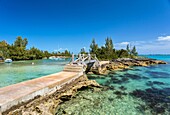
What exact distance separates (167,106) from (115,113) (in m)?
3.40

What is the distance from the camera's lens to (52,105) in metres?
5.96

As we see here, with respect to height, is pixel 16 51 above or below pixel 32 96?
above

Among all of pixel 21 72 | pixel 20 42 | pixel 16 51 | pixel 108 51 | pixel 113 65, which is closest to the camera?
pixel 21 72

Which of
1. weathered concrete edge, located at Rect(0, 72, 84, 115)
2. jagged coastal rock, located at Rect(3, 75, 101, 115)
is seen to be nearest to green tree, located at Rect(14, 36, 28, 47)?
jagged coastal rock, located at Rect(3, 75, 101, 115)

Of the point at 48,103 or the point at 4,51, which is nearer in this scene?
the point at 48,103

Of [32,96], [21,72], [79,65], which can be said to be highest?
[79,65]

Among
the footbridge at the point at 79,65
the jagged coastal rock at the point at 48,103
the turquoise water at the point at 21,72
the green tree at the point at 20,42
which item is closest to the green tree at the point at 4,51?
the green tree at the point at 20,42

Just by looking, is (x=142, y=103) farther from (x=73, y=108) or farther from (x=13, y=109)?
(x=13, y=109)

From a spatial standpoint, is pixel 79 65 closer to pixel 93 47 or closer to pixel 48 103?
pixel 48 103

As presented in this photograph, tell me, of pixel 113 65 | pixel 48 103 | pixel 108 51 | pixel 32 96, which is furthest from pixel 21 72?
pixel 108 51

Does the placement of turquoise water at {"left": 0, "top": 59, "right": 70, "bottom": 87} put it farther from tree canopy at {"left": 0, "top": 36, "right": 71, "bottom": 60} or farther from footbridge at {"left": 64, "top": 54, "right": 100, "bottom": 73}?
tree canopy at {"left": 0, "top": 36, "right": 71, "bottom": 60}

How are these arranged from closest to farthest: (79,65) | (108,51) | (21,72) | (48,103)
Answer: (48,103) < (79,65) < (21,72) < (108,51)

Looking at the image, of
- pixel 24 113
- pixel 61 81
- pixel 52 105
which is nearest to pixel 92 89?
Answer: pixel 61 81

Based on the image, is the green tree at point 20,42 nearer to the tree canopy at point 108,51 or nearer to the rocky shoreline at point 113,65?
the tree canopy at point 108,51
